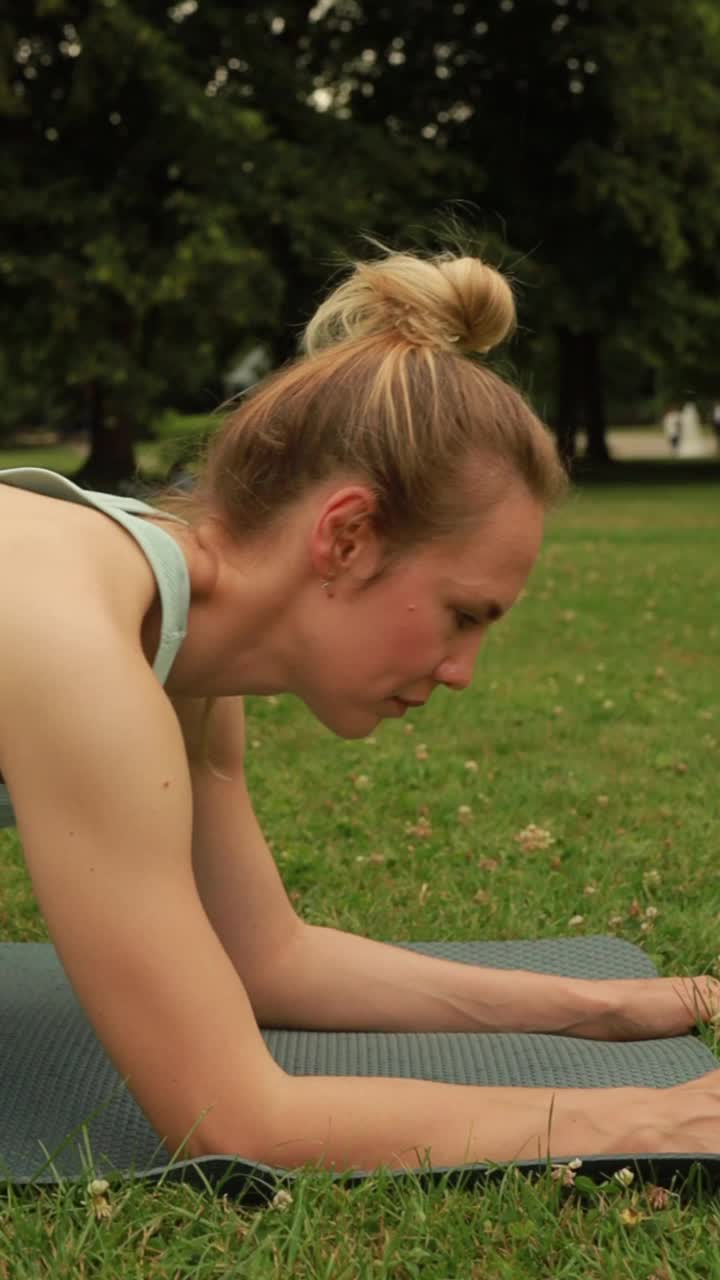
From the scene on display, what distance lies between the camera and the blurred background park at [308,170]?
22.9 m

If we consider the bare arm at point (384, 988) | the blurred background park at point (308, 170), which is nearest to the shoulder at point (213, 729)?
the bare arm at point (384, 988)

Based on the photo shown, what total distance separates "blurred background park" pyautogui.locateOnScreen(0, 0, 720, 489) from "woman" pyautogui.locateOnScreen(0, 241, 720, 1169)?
17.4 m

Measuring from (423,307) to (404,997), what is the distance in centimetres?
154

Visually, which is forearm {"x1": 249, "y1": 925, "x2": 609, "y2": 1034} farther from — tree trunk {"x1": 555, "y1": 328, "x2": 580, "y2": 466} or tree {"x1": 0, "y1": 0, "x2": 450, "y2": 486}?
tree trunk {"x1": 555, "y1": 328, "x2": 580, "y2": 466}

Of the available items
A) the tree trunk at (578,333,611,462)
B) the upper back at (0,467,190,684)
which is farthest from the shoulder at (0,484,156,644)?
the tree trunk at (578,333,611,462)

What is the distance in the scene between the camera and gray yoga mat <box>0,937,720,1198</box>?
8.52ft

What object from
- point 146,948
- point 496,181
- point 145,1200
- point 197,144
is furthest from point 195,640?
point 496,181

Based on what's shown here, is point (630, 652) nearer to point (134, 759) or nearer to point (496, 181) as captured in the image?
point (134, 759)

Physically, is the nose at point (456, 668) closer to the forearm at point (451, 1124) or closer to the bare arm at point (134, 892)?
the bare arm at point (134, 892)

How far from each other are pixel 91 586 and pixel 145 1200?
101 cm

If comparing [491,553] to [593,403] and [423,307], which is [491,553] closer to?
[423,307]

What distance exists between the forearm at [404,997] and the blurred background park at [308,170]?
1701cm

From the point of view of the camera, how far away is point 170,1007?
7.79 feet

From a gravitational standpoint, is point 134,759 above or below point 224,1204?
above
